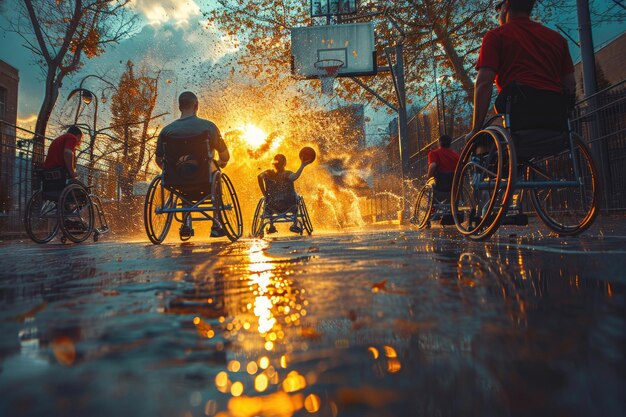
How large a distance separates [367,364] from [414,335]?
0.16 m

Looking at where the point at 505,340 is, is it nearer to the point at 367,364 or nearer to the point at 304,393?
the point at 367,364

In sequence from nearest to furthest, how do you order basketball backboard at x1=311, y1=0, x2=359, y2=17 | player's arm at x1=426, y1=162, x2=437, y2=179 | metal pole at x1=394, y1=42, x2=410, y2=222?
player's arm at x1=426, y1=162, x2=437, y2=179
metal pole at x1=394, y1=42, x2=410, y2=222
basketball backboard at x1=311, y1=0, x2=359, y2=17

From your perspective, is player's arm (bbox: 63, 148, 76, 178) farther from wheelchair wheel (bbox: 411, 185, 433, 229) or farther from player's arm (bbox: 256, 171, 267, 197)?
wheelchair wheel (bbox: 411, 185, 433, 229)

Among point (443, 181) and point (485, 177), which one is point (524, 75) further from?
point (443, 181)

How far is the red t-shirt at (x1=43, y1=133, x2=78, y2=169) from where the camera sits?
685 cm

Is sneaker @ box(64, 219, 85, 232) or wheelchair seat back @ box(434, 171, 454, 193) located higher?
wheelchair seat back @ box(434, 171, 454, 193)

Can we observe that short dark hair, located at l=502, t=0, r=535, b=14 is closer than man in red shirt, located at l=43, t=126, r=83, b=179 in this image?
Yes

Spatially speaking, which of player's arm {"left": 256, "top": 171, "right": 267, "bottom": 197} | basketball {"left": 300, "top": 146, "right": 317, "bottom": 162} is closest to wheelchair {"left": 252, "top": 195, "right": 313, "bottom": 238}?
player's arm {"left": 256, "top": 171, "right": 267, "bottom": 197}

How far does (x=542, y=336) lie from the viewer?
2.05ft

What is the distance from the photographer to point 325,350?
584 millimetres

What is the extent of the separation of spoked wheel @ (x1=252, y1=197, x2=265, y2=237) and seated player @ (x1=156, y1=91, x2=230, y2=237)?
2119 mm

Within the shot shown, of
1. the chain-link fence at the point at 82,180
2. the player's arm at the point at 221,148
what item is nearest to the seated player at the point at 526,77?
the player's arm at the point at 221,148

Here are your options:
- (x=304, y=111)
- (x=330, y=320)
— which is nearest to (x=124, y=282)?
(x=330, y=320)

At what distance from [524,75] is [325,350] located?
328 centimetres
